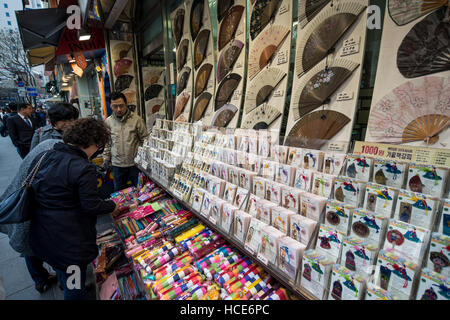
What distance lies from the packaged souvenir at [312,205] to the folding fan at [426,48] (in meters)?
0.78

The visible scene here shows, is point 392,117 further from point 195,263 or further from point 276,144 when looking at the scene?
point 195,263

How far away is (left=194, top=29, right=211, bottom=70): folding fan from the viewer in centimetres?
270

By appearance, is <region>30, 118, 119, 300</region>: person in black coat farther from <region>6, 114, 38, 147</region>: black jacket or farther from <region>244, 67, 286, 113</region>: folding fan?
<region>6, 114, 38, 147</region>: black jacket

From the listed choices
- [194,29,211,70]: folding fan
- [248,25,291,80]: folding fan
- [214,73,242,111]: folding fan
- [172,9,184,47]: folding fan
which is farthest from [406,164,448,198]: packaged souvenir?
[172,9,184,47]: folding fan

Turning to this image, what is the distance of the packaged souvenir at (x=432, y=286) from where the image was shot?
2.21 ft

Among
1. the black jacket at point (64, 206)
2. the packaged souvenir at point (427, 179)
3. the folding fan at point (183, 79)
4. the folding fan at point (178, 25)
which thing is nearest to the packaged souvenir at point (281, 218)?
the packaged souvenir at point (427, 179)

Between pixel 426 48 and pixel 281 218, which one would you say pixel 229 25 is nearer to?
pixel 426 48

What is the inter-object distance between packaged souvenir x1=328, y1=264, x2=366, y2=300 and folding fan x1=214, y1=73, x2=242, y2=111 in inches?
74.0

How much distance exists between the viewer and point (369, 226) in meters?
0.91

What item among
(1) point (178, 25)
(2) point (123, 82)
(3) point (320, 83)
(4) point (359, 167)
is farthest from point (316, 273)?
(2) point (123, 82)

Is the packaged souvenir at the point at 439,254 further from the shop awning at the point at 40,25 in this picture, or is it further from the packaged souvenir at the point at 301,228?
the shop awning at the point at 40,25

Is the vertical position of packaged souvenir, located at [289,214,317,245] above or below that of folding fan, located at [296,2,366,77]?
below

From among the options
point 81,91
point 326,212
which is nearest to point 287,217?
point 326,212

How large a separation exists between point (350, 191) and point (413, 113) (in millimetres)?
518
